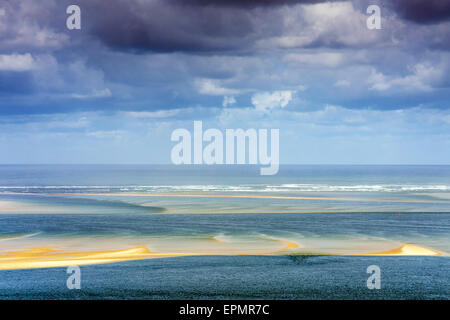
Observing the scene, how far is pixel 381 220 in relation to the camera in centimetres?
4953

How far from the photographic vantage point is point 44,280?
26562mm

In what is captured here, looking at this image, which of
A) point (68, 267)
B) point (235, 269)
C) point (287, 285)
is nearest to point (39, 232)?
point (68, 267)

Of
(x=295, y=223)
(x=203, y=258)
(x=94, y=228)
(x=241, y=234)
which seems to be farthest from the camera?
(x=295, y=223)

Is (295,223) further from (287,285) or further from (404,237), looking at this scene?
(287,285)

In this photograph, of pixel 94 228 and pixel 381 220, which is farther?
pixel 381 220

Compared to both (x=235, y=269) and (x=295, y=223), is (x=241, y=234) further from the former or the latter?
(x=235, y=269)

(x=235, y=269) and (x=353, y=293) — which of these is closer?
(x=353, y=293)

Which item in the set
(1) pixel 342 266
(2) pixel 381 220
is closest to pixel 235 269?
(1) pixel 342 266

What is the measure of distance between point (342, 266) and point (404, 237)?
11.9m
